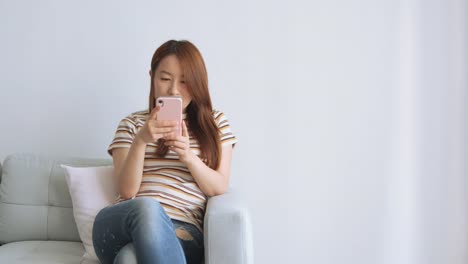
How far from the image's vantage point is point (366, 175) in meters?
2.42

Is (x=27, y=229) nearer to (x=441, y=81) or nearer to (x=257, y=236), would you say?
(x=257, y=236)

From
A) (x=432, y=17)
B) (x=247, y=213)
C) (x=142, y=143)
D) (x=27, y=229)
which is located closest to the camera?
(x=247, y=213)

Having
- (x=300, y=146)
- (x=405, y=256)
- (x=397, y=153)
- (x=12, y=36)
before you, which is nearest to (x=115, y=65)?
(x=12, y=36)

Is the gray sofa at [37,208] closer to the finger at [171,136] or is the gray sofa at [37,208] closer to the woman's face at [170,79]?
the finger at [171,136]

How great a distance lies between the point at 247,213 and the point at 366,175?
962 millimetres

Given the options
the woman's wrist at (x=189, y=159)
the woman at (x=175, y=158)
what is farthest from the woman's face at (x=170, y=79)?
the woman's wrist at (x=189, y=159)

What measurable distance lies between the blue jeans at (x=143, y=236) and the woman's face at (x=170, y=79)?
43 centimetres

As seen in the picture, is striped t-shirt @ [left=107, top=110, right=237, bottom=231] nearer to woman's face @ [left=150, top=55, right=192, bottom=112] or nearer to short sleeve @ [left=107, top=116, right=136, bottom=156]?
short sleeve @ [left=107, top=116, right=136, bottom=156]

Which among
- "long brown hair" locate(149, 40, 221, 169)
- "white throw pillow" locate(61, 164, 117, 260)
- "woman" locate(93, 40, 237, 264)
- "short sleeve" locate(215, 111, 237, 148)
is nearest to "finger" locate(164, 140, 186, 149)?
"woman" locate(93, 40, 237, 264)

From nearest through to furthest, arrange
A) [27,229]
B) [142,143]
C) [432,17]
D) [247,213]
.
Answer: [247,213] → [142,143] → [27,229] → [432,17]

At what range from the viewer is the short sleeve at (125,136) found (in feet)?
6.20

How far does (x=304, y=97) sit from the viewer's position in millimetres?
2406

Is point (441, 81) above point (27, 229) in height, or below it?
above

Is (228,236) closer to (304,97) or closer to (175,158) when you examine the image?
(175,158)
